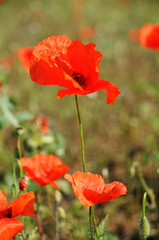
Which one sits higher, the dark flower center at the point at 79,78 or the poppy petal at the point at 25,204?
the dark flower center at the point at 79,78

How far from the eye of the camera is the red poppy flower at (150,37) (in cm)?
261

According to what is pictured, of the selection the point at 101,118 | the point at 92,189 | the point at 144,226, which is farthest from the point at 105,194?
the point at 101,118

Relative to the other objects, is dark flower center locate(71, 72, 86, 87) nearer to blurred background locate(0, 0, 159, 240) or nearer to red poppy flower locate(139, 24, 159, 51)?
blurred background locate(0, 0, 159, 240)

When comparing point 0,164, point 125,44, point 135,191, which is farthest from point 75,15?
point 135,191

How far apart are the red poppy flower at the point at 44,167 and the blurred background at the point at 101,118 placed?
26 centimetres

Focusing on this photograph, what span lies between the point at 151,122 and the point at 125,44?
2821 mm

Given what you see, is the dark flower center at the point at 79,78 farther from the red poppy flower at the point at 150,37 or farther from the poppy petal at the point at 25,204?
the red poppy flower at the point at 150,37

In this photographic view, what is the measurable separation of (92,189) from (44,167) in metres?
0.52

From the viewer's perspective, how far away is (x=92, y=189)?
4.17 ft

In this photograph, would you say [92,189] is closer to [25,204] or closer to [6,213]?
[25,204]

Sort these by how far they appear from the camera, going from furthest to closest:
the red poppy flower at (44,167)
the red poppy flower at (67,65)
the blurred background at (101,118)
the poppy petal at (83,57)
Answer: the blurred background at (101,118) < the red poppy flower at (44,167) < the poppy petal at (83,57) < the red poppy flower at (67,65)

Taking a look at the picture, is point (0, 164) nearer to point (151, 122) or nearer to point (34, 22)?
point (151, 122)

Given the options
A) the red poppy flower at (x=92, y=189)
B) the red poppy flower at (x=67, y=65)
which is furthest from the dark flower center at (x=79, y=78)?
the red poppy flower at (x=92, y=189)

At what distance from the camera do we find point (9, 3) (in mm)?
9227
